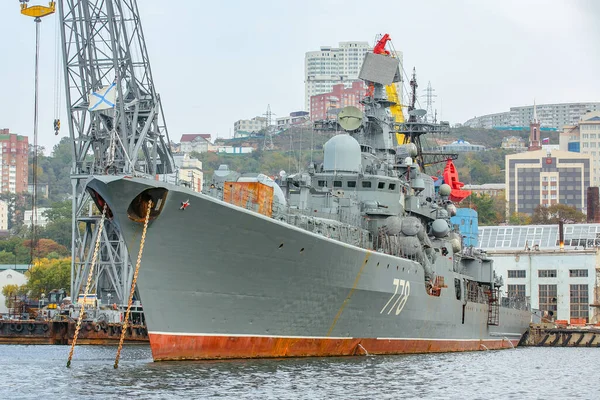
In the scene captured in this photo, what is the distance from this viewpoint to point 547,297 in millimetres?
74812

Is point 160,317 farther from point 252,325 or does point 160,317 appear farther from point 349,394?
point 349,394

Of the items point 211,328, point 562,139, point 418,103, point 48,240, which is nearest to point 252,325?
point 211,328

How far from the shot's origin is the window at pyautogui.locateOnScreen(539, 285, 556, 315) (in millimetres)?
74438

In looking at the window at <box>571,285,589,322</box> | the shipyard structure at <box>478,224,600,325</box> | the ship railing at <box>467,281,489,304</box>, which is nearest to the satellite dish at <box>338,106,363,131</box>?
the ship railing at <box>467,281,489,304</box>

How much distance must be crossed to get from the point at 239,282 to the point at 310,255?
266 centimetres

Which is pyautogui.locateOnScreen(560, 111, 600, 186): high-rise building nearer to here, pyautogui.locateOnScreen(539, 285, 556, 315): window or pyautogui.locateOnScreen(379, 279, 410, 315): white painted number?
pyautogui.locateOnScreen(539, 285, 556, 315): window

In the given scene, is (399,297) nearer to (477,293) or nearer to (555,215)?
(477,293)

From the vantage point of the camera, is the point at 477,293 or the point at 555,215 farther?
the point at 555,215

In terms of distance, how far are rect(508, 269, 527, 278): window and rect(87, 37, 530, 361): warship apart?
31.5 m

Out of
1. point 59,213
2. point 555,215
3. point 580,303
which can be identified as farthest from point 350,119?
point 59,213

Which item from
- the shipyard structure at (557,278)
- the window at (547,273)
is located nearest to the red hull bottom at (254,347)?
the shipyard structure at (557,278)

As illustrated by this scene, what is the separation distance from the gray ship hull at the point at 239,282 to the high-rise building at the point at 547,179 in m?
128

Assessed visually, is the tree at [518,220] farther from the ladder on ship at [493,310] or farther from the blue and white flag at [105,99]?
the blue and white flag at [105,99]

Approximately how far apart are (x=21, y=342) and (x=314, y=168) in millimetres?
19809
